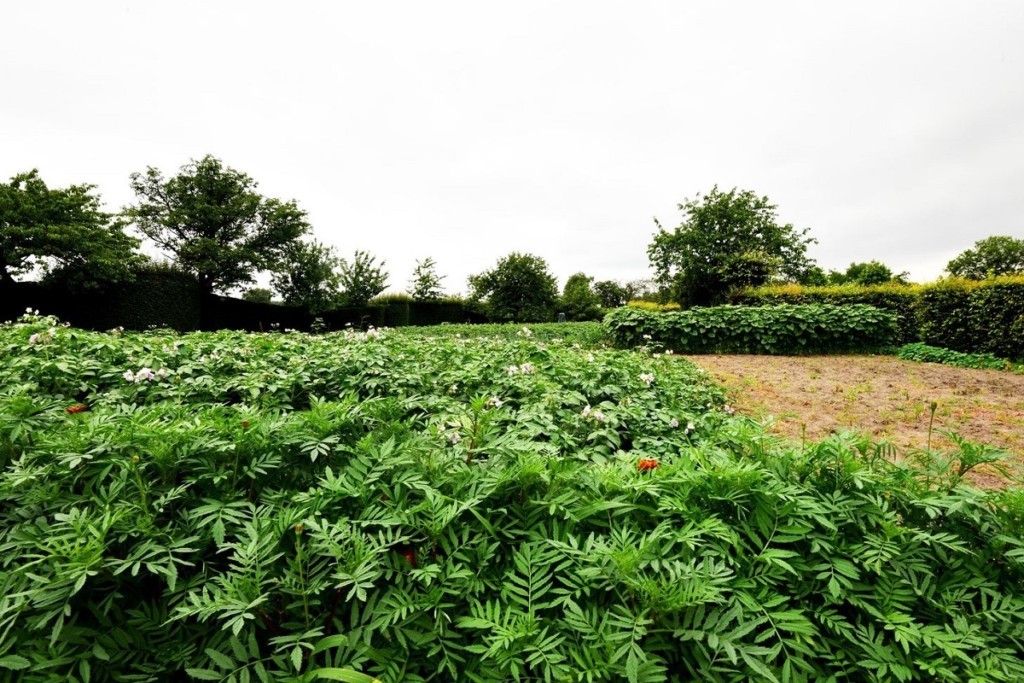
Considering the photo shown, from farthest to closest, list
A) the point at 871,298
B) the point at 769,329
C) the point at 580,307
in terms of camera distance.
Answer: the point at 580,307 → the point at 871,298 → the point at 769,329

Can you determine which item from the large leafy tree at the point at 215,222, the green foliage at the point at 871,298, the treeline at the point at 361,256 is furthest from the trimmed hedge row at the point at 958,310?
the large leafy tree at the point at 215,222

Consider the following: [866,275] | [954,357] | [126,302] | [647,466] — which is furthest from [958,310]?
[866,275]

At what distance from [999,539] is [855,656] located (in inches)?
20.7

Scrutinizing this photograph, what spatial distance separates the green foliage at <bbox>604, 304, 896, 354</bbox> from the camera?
1213 cm

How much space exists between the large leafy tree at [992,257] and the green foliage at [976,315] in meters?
44.8

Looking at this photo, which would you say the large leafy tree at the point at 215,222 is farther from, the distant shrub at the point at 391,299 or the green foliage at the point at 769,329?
the green foliage at the point at 769,329

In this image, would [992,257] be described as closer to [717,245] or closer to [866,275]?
[866,275]

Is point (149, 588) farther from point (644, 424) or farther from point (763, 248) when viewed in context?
point (763, 248)

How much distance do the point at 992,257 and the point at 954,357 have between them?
52490mm

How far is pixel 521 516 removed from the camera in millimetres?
1332

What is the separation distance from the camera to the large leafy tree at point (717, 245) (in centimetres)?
2884

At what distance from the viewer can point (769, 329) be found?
12.2 m

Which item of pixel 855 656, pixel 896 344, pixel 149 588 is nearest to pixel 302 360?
pixel 149 588

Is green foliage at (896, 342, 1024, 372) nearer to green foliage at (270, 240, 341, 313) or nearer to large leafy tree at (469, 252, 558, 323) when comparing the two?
large leafy tree at (469, 252, 558, 323)
